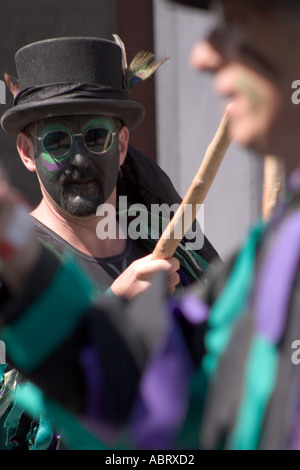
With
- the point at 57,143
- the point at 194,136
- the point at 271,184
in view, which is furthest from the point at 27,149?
the point at 194,136

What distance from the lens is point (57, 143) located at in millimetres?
2475

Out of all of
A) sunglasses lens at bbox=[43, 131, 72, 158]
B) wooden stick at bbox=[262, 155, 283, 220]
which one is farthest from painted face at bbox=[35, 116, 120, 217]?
wooden stick at bbox=[262, 155, 283, 220]

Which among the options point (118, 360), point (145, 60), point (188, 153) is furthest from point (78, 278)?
point (188, 153)

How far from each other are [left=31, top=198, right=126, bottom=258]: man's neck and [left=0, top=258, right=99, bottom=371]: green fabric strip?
4.77ft

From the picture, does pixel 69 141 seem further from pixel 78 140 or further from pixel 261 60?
pixel 261 60

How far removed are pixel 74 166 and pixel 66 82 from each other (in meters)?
0.25

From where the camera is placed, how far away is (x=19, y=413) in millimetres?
2414

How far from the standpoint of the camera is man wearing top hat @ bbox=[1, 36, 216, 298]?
2.46m

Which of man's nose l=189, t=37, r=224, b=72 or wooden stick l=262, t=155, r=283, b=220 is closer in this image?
man's nose l=189, t=37, r=224, b=72

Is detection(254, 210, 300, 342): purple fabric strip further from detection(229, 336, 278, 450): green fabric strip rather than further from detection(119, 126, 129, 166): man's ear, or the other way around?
detection(119, 126, 129, 166): man's ear

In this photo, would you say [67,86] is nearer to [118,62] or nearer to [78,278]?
[118,62]

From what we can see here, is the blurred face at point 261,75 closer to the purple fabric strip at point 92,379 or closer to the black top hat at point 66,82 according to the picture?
the purple fabric strip at point 92,379

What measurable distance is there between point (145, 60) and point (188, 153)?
1681mm

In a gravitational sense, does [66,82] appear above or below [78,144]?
above
